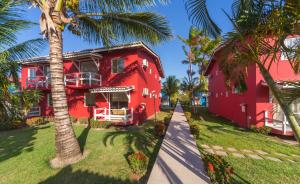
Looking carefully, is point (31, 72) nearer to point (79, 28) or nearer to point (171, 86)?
point (79, 28)

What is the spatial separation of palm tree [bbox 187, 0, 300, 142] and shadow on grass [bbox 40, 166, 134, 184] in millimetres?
4518

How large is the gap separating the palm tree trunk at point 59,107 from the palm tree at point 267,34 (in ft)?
16.7

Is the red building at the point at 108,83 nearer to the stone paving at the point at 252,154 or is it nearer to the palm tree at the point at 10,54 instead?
the stone paving at the point at 252,154

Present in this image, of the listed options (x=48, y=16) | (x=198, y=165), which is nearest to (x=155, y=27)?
(x=48, y=16)

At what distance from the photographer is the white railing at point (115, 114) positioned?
42.6 feet

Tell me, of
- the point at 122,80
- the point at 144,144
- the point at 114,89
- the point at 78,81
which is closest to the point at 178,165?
the point at 144,144

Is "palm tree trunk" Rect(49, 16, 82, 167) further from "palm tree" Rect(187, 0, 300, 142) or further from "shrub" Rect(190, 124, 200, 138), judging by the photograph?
"shrub" Rect(190, 124, 200, 138)

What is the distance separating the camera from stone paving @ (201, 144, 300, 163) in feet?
21.3

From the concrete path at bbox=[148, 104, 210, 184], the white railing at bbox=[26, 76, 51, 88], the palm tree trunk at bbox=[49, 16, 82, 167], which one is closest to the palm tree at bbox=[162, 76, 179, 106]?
the white railing at bbox=[26, 76, 51, 88]

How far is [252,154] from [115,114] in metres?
10.1

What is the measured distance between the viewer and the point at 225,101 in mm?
17344

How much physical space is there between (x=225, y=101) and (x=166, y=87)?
1999 centimetres

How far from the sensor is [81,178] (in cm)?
510

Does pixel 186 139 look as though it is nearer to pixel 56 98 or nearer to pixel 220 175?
pixel 220 175
